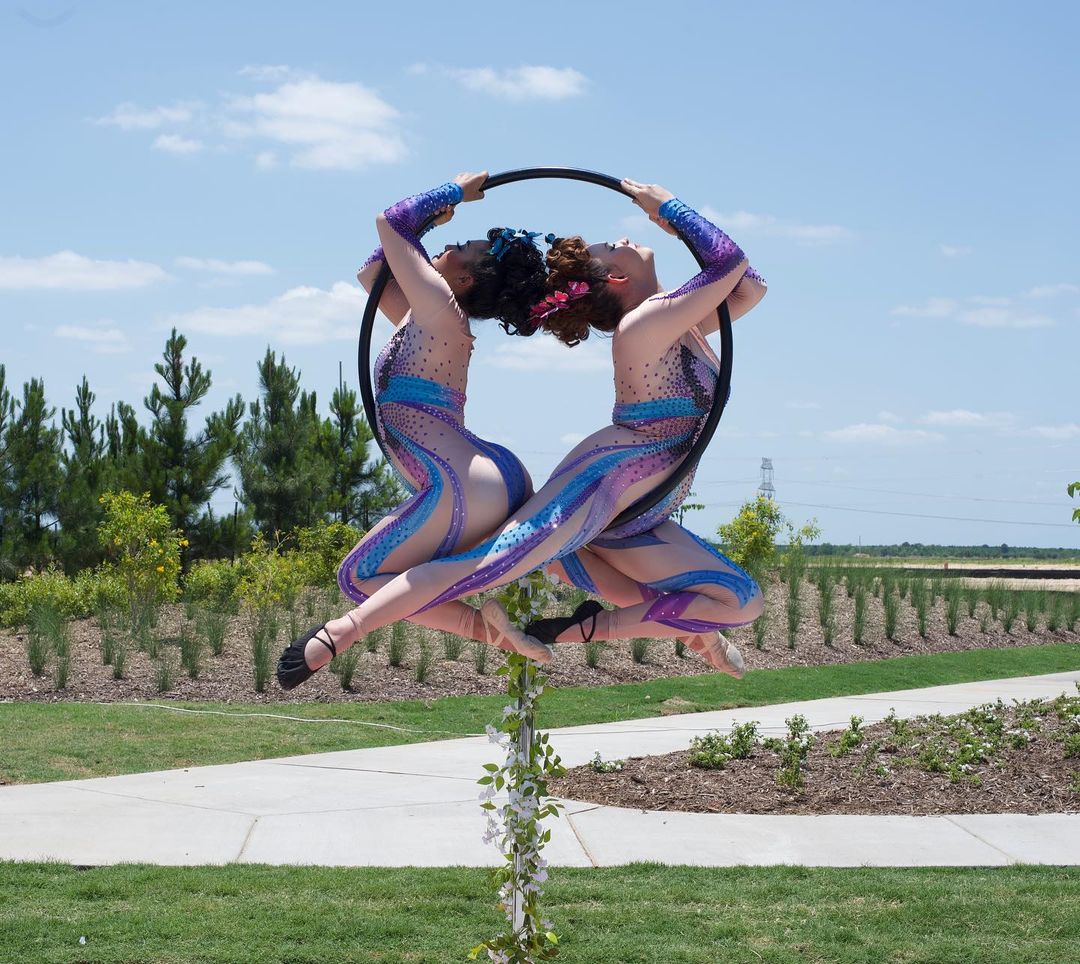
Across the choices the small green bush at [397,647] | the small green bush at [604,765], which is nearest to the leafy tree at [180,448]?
the small green bush at [397,647]

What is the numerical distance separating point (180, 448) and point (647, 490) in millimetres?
16373

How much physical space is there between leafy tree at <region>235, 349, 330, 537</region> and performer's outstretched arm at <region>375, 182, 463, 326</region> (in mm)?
16131

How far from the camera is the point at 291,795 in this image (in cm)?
803

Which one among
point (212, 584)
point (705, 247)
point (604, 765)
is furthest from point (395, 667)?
point (705, 247)

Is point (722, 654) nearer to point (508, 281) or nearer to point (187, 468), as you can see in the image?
point (508, 281)

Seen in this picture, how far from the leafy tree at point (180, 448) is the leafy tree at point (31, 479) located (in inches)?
53.8

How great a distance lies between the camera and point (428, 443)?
4.03 meters

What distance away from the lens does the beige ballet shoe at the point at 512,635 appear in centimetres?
394

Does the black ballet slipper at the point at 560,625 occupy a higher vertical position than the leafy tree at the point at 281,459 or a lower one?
lower

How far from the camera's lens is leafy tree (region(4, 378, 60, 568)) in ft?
59.7

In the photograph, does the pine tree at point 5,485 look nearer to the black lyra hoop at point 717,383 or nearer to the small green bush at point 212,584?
the small green bush at point 212,584

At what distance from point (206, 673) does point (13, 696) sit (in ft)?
5.93

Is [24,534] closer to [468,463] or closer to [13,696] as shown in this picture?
[13,696]

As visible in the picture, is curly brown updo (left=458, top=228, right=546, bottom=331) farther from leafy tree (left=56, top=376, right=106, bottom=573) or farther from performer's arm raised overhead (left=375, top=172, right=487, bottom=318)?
leafy tree (left=56, top=376, right=106, bottom=573)
